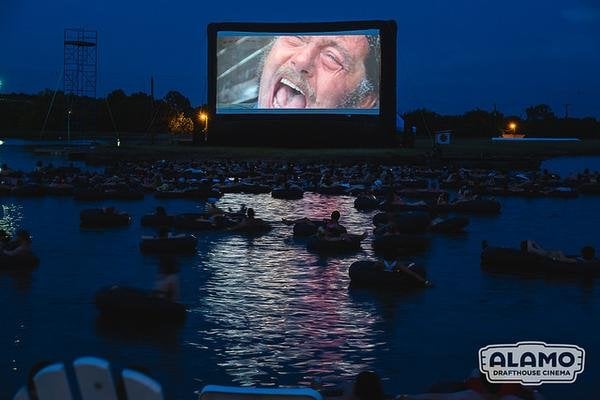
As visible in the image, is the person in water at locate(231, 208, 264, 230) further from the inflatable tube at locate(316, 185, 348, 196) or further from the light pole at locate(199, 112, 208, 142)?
the light pole at locate(199, 112, 208, 142)

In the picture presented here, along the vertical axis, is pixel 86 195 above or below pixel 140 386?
below

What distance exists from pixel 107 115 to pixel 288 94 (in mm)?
57112

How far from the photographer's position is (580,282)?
16.8m

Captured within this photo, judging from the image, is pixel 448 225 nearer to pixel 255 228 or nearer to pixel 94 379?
pixel 255 228

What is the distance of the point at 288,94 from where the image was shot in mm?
52562

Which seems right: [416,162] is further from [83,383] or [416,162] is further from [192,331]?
[83,383]

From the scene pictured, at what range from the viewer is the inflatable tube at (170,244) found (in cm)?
1983

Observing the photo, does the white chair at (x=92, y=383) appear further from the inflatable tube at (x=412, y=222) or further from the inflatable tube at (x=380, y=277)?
the inflatable tube at (x=412, y=222)

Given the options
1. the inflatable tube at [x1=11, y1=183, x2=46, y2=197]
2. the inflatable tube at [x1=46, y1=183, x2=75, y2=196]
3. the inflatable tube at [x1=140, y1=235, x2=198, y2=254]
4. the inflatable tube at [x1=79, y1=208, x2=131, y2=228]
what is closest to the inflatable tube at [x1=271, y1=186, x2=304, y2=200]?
the inflatable tube at [x1=46, y1=183, x2=75, y2=196]

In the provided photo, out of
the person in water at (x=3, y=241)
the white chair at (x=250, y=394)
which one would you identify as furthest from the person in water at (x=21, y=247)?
the white chair at (x=250, y=394)

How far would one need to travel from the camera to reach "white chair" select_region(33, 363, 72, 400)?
445 centimetres

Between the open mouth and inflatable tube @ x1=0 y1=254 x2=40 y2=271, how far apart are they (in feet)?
116

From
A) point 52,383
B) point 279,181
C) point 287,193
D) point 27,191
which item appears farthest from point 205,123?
point 52,383

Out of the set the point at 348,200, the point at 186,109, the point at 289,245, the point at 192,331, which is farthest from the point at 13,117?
the point at 192,331
